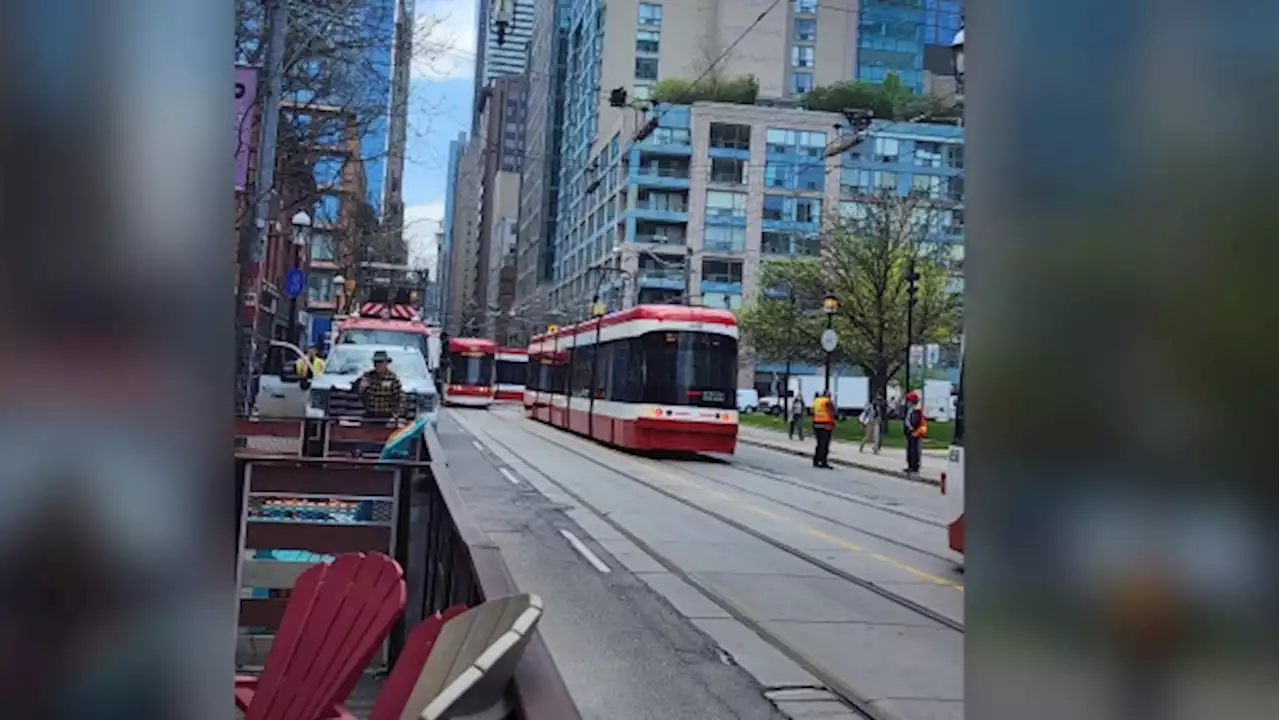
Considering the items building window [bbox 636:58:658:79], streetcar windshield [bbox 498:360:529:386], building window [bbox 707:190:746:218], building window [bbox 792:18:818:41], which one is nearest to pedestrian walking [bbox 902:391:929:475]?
streetcar windshield [bbox 498:360:529:386]

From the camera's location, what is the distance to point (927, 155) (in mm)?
81125

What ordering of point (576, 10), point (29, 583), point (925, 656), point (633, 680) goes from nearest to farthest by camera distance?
point (29, 583) → point (633, 680) → point (925, 656) → point (576, 10)

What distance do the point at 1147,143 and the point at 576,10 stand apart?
109106 millimetres

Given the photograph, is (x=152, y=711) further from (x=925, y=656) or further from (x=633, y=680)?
(x=925, y=656)

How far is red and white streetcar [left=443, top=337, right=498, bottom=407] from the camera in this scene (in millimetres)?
52250

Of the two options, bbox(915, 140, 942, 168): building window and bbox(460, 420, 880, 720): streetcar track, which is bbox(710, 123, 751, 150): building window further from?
bbox(460, 420, 880, 720): streetcar track

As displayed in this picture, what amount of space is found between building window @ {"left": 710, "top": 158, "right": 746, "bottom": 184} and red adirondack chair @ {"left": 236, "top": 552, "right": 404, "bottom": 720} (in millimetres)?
78331

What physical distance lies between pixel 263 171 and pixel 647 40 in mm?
57234

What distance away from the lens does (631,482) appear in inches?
725

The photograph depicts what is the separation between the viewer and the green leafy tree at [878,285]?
144ft

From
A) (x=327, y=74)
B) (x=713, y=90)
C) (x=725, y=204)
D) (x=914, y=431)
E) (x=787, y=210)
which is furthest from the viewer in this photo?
(x=725, y=204)

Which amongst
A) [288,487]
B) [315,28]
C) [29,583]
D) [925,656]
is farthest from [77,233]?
[315,28]

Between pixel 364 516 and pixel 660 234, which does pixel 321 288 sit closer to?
pixel 660 234

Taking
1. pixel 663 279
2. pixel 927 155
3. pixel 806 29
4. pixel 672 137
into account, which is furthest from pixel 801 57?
pixel 663 279
